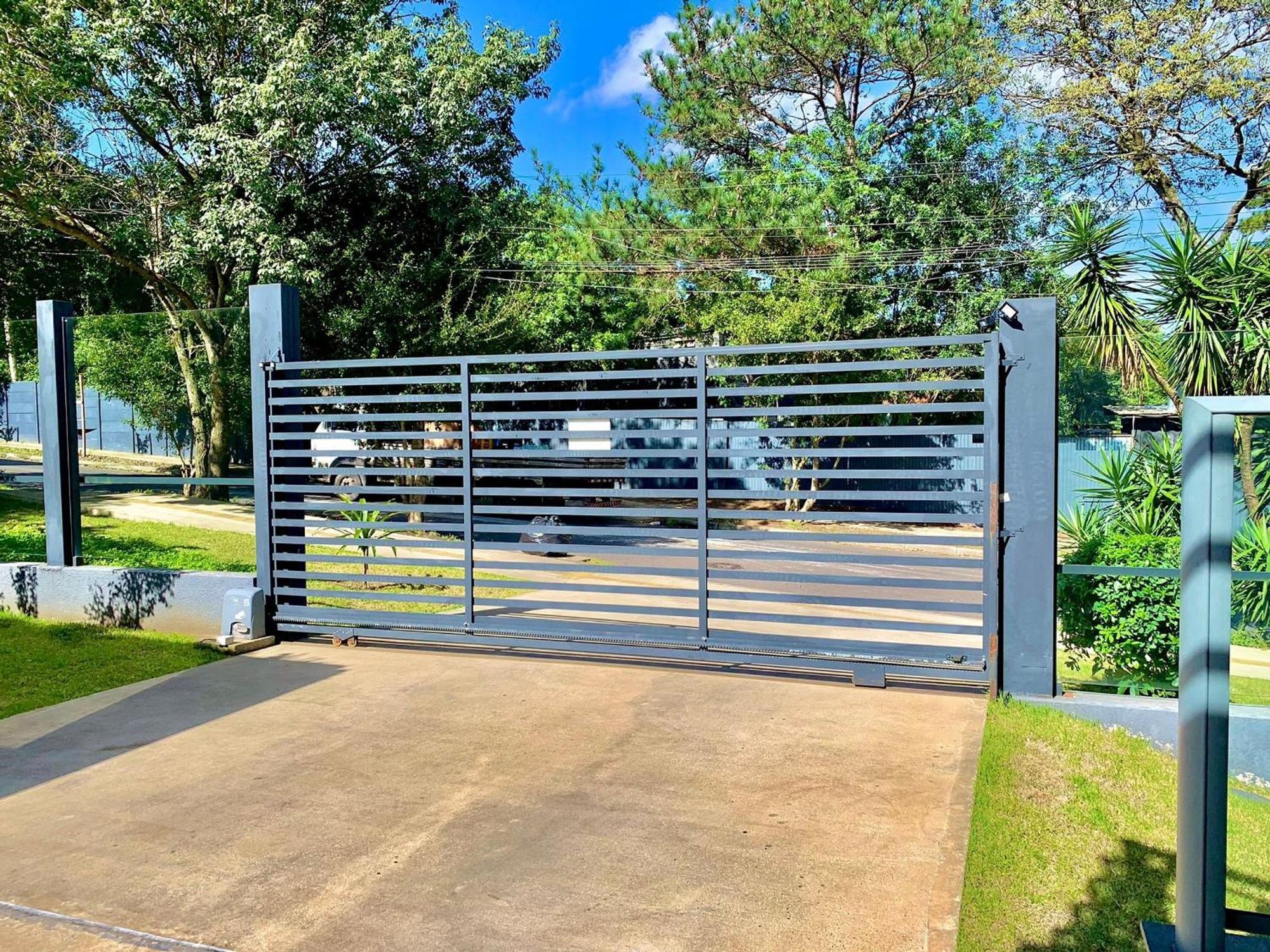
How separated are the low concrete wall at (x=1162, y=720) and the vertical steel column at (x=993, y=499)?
1.31 ft

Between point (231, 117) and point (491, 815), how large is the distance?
13110mm

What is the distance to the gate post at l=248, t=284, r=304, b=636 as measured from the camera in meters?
6.91

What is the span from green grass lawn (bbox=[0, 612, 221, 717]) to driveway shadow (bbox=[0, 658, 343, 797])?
0.29m

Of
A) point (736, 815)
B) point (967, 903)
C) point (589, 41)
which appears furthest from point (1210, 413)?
point (589, 41)

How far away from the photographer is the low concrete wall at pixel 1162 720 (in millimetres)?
4164

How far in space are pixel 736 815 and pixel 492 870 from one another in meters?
1.04

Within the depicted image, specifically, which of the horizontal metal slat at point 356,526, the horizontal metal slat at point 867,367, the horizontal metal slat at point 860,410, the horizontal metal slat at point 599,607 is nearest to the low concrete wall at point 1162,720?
the horizontal metal slat at point 860,410

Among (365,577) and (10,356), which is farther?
(10,356)

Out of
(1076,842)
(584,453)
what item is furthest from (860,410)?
(1076,842)

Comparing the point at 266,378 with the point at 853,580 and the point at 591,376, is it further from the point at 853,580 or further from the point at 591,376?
the point at 853,580

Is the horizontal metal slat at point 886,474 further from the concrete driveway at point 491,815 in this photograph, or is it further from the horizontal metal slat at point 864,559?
the concrete driveway at point 491,815

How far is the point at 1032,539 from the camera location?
4945 mm

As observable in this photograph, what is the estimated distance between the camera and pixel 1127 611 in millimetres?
4953

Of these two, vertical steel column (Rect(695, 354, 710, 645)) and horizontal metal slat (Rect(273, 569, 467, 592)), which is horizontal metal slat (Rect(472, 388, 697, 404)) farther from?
horizontal metal slat (Rect(273, 569, 467, 592))
